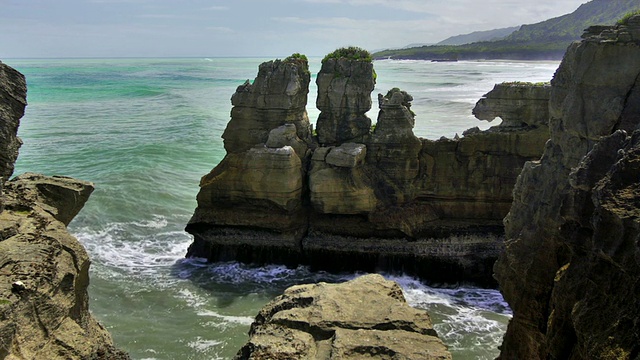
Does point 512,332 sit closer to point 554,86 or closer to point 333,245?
point 554,86

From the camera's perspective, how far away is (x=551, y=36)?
Result: 526 ft

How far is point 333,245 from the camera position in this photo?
20406mm

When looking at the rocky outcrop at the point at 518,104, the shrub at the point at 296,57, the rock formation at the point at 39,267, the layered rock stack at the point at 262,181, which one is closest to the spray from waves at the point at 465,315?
the layered rock stack at the point at 262,181

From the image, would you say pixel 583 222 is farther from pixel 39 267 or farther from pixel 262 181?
pixel 262 181

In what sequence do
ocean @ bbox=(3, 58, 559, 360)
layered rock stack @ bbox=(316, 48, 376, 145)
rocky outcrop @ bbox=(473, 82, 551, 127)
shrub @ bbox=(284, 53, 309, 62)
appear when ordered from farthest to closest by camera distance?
1. shrub @ bbox=(284, 53, 309, 62)
2. layered rock stack @ bbox=(316, 48, 376, 145)
3. rocky outcrop @ bbox=(473, 82, 551, 127)
4. ocean @ bbox=(3, 58, 559, 360)

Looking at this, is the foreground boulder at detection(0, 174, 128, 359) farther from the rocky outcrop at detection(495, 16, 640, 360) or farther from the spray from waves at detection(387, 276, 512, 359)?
the spray from waves at detection(387, 276, 512, 359)

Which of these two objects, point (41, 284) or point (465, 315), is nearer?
point (41, 284)

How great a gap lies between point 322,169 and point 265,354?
45.0 feet

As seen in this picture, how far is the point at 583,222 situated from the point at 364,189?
1182cm

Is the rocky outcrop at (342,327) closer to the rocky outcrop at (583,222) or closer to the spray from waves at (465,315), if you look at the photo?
the rocky outcrop at (583,222)

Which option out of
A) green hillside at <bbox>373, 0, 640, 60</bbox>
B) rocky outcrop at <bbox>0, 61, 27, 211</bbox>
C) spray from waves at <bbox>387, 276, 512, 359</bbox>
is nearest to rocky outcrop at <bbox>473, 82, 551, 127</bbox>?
spray from waves at <bbox>387, 276, 512, 359</bbox>

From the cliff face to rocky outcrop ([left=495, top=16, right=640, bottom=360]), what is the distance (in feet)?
27.5

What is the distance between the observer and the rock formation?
7160mm

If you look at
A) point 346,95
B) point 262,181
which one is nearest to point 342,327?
point 262,181
